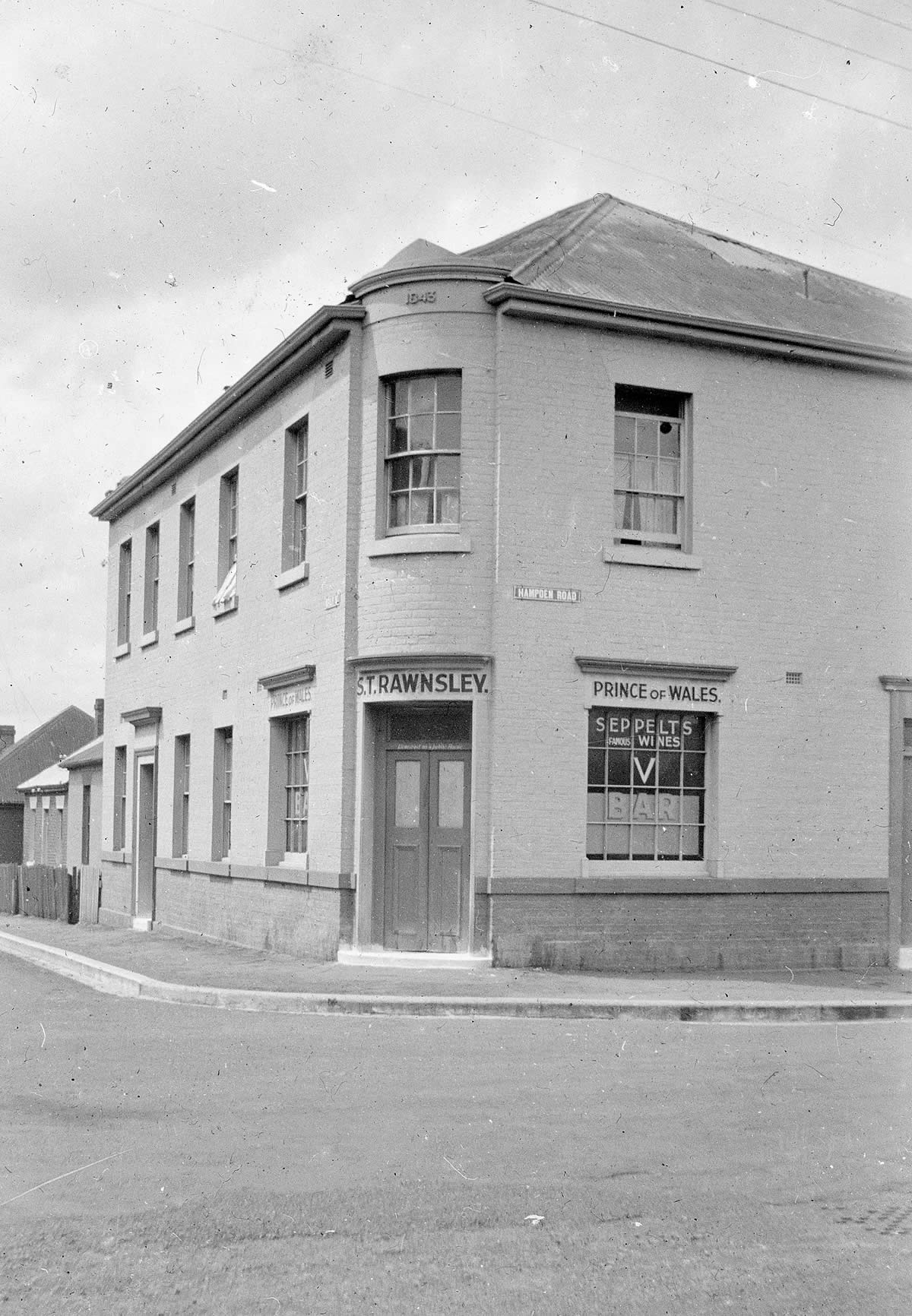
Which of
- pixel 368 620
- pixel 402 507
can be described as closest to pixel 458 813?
pixel 368 620

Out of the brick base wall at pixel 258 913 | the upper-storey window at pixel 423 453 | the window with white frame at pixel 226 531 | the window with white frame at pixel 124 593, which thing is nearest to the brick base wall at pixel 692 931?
the brick base wall at pixel 258 913

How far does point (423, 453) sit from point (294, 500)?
3092 mm

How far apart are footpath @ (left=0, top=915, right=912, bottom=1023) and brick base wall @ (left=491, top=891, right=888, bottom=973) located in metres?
0.33

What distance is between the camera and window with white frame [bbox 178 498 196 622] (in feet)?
78.5

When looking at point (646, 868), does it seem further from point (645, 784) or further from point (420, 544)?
point (420, 544)

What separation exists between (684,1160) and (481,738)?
8896mm

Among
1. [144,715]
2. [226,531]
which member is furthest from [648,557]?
[144,715]

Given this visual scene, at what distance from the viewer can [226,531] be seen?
2173 centimetres

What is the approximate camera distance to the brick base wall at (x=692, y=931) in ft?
51.2

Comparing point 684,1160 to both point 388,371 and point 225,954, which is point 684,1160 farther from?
point 225,954

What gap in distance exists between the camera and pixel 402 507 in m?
16.5

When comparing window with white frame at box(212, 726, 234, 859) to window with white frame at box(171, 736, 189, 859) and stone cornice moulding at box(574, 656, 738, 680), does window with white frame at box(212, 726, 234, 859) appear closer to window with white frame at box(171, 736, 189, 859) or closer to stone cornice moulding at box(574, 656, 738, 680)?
window with white frame at box(171, 736, 189, 859)

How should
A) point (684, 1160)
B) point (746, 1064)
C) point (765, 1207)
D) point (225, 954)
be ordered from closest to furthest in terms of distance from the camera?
point (765, 1207) → point (684, 1160) → point (746, 1064) → point (225, 954)

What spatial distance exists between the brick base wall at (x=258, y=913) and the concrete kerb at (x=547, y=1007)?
291 centimetres
